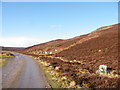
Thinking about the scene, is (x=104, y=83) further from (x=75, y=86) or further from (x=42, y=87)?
(x=42, y=87)

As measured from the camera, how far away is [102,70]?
54.4 ft

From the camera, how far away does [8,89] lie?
32.9 ft

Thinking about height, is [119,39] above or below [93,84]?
above

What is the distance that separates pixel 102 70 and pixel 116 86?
6.50 m

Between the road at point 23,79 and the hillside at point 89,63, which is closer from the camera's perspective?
the road at point 23,79

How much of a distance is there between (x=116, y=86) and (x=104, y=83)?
34.6 inches

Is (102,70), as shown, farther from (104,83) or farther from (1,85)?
(1,85)

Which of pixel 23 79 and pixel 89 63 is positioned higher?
pixel 89 63

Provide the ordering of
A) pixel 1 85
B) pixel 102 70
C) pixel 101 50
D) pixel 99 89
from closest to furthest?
pixel 99 89
pixel 1 85
pixel 102 70
pixel 101 50

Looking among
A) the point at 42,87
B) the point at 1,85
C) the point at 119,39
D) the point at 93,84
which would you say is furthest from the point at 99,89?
the point at 119,39

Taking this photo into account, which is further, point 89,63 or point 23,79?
point 89,63

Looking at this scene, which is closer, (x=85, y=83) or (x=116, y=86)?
(x=116, y=86)

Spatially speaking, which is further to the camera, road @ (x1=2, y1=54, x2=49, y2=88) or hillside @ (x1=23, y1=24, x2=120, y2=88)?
hillside @ (x1=23, y1=24, x2=120, y2=88)

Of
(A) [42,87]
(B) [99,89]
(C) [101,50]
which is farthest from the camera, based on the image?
(C) [101,50]
